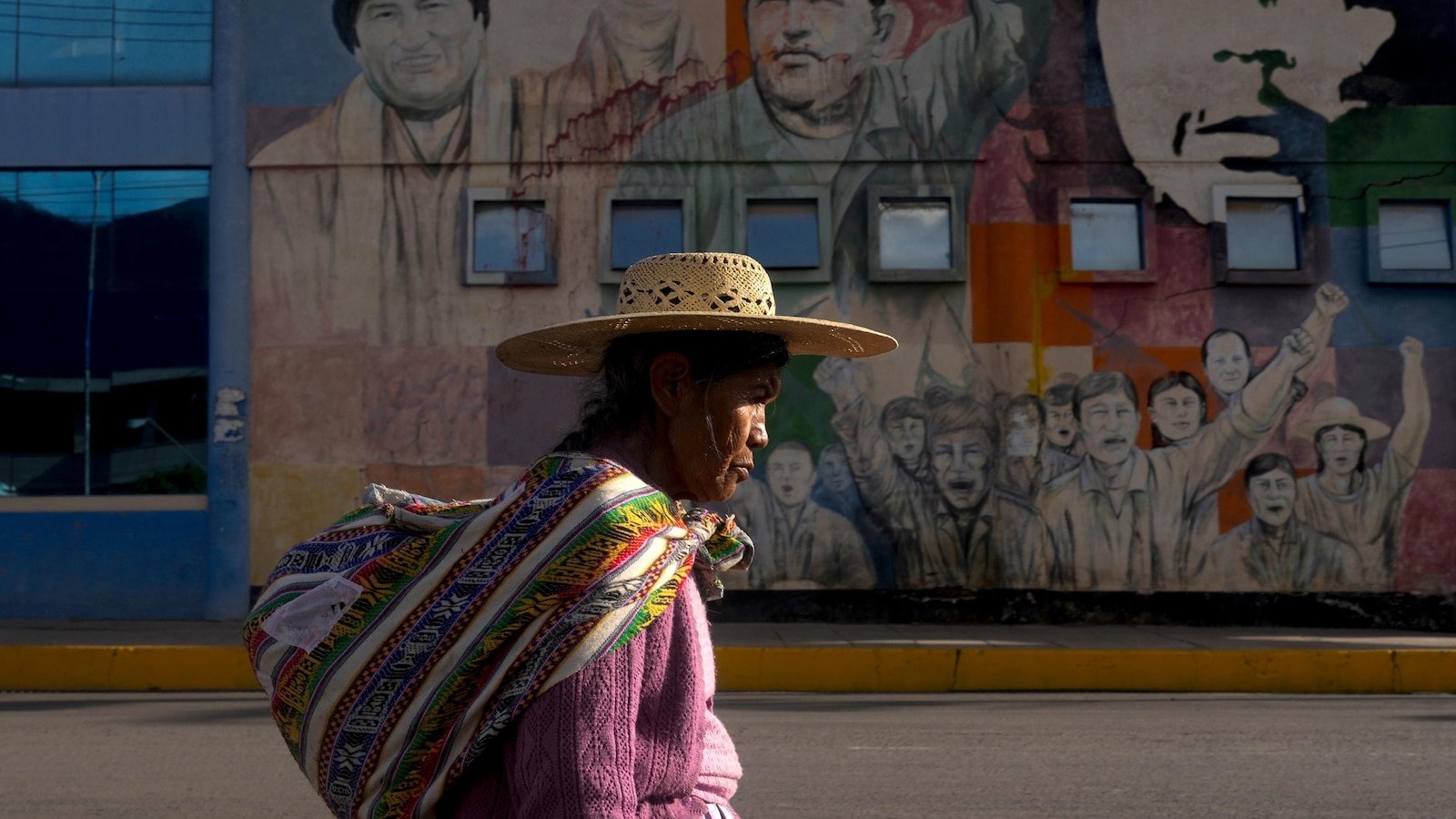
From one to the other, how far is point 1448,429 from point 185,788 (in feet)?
39.3

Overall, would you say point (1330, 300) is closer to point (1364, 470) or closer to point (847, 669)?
point (1364, 470)

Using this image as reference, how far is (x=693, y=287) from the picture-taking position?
6.19 feet

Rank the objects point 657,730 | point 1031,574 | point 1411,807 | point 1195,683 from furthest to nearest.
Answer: point 1031,574, point 1195,683, point 1411,807, point 657,730

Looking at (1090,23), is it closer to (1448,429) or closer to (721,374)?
(1448,429)

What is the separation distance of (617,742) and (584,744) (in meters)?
0.04

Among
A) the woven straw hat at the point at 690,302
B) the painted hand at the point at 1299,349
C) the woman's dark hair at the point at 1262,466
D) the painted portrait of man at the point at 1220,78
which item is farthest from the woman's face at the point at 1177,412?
the woven straw hat at the point at 690,302

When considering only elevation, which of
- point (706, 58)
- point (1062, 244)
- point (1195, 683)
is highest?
point (706, 58)

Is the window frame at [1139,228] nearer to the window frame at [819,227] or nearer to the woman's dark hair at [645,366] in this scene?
the window frame at [819,227]

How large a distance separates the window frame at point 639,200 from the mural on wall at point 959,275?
5cm

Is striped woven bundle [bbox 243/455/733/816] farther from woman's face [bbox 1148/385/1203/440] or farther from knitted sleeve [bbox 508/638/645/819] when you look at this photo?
woman's face [bbox 1148/385/1203/440]

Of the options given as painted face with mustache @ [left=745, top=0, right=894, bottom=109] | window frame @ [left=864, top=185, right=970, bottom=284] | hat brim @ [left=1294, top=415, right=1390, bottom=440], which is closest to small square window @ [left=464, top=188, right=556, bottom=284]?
painted face with mustache @ [left=745, top=0, right=894, bottom=109]

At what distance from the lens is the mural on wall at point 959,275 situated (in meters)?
13.4

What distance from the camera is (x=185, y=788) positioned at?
6.27m

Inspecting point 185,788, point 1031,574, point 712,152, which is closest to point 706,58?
point 712,152
